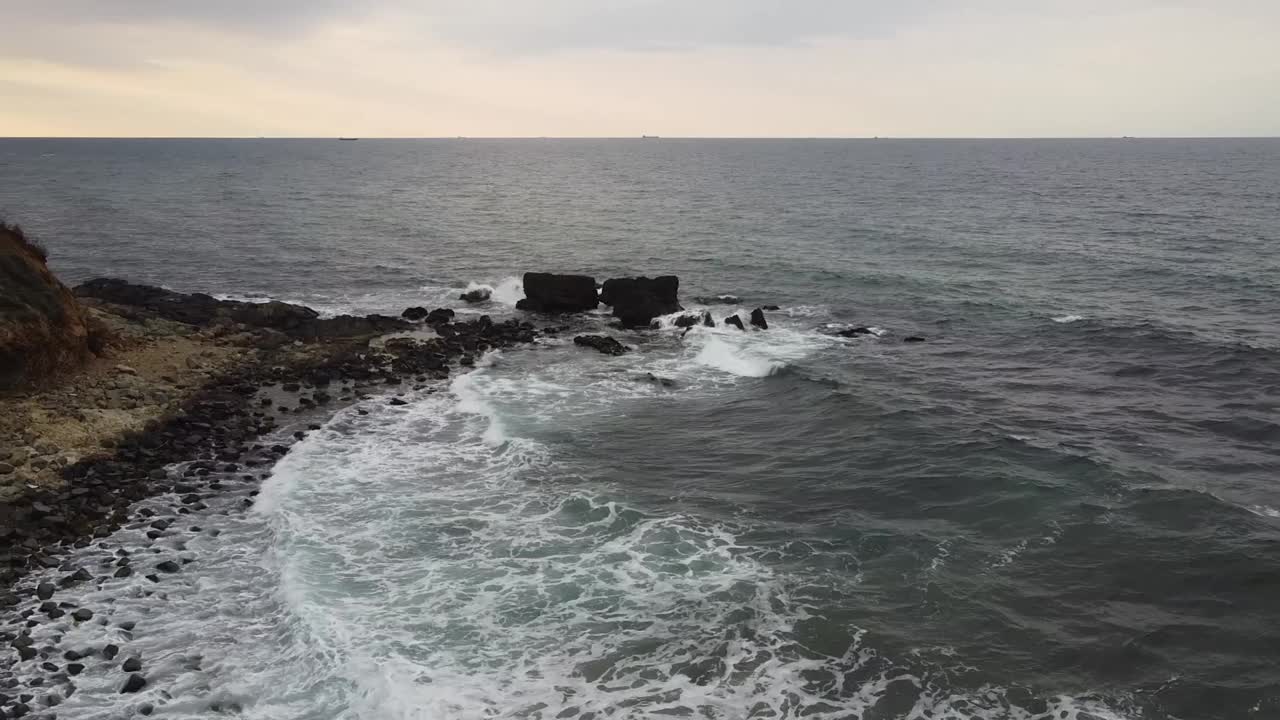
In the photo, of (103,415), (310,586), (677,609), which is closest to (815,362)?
(677,609)

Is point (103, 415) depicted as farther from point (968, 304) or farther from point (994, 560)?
point (968, 304)

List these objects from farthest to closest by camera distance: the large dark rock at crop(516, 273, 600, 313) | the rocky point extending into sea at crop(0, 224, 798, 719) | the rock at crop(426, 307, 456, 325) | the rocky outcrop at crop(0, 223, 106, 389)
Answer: the large dark rock at crop(516, 273, 600, 313)
the rock at crop(426, 307, 456, 325)
the rocky outcrop at crop(0, 223, 106, 389)
the rocky point extending into sea at crop(0, 224, 798, 719)

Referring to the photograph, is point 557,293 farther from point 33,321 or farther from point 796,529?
point 796,529

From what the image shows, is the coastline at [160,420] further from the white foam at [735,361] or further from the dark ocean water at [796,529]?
the white foam at [735,361]

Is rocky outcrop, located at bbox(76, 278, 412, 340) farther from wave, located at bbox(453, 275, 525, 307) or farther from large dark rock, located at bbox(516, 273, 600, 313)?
wave, located at bbox(453, 275, 525, 307)

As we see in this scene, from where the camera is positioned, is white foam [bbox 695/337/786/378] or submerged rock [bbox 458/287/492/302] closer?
white foam [bbox 695/337/786/378]

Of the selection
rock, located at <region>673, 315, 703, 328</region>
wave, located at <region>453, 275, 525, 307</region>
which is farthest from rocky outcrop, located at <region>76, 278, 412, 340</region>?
rock, located at <region>673, 315, 703, 328</region>
